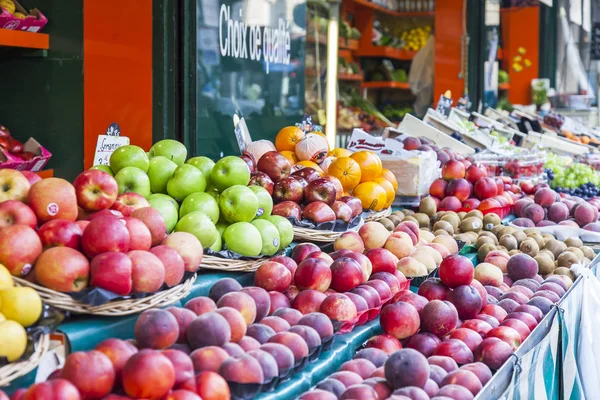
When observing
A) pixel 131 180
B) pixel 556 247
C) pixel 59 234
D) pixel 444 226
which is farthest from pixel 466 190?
pixel 59 234

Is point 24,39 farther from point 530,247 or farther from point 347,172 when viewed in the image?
point 530,247

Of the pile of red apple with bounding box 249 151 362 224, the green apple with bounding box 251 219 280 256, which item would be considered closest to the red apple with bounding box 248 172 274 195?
the pile of red apple with bounding box 249 151 362 224

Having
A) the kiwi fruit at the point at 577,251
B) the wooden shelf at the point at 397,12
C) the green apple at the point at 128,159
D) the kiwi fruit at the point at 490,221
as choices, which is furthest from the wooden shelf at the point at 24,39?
the wooden shelf at the point at 397,12

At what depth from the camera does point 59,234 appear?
1.95 metres

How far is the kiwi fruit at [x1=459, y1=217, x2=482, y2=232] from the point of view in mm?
3775

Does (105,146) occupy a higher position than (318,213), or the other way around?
(105,146)

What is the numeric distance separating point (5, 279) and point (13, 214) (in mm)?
247

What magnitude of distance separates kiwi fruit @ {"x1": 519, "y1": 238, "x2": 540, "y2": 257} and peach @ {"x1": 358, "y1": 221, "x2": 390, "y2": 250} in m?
0.86

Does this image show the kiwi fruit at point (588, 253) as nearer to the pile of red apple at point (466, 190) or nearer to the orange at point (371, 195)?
the pile of red apple at point (466, 190)

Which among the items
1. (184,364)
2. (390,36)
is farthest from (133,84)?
(390,36)

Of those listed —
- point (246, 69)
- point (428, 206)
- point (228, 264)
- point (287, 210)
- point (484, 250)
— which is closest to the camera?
point (228, 264)

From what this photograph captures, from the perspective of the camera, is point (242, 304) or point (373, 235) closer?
point (242, 304)

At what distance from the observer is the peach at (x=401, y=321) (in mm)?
2199

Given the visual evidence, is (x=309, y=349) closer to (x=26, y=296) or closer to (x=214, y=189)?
(x=26, y=296)
